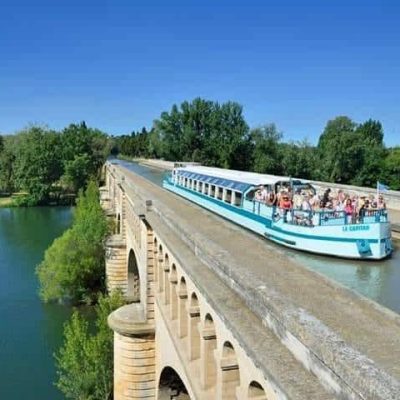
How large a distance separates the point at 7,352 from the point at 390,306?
2279cm

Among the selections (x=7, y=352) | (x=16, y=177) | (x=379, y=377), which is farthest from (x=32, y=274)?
(x=16, y=177)

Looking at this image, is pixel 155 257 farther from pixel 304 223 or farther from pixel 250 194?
pixel 304 223

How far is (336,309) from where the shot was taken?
23.4 ft

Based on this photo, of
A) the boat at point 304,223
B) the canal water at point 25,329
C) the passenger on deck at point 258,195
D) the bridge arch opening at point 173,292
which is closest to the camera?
the boat at point 304,223

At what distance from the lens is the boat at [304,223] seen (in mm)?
11883

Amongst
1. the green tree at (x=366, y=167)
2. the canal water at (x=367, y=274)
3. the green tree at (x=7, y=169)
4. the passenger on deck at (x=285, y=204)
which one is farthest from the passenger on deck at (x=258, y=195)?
the green tree at (x=7, y=169)

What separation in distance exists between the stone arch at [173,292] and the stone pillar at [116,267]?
1938 cm

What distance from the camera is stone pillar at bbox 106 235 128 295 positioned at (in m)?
33.4

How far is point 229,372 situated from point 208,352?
137 centimetres

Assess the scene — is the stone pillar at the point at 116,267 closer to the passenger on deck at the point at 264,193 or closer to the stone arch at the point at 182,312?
the passenger on deck at the point at 264,193

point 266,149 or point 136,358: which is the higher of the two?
point 266,149

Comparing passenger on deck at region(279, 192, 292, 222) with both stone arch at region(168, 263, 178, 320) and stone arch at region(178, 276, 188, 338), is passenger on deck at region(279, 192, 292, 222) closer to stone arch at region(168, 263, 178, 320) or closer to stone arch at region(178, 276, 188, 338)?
stone arch at region(168, 263, 178, 320)

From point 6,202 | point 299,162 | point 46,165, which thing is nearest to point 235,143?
point 299,162

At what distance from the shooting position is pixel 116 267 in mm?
33656
